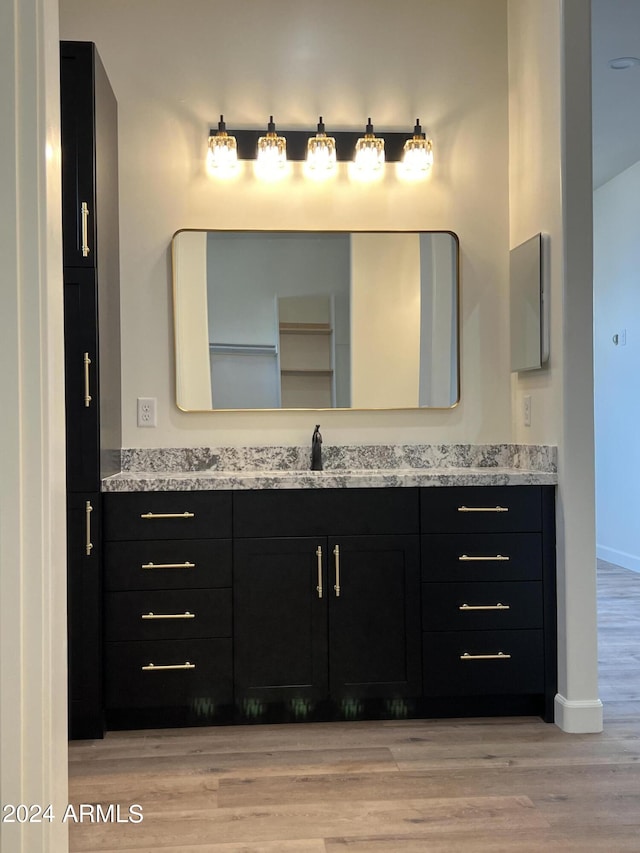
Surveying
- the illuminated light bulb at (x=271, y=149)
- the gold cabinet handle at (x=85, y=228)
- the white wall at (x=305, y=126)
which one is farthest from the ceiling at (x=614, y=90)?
the gold cabinet handle at (x=85, y=228)

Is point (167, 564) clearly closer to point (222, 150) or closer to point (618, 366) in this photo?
point (222, 150)

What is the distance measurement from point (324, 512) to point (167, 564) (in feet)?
1.91

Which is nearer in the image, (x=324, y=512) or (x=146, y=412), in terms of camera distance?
(x=324, y=512)

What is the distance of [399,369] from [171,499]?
110 centimetres

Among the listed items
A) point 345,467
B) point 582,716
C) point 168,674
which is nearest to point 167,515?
point 168,674

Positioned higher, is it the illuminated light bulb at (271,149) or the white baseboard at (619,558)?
the illuminated light bulb at (271,149)

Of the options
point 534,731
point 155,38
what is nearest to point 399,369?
point 534,731

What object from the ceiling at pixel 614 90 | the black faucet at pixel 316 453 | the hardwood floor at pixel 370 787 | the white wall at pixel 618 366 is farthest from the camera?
the white wall at pixel 618 366

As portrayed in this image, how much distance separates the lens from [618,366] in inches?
221

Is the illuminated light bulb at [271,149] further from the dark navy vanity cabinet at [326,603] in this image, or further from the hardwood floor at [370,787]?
the hardwood floor at [370,787]

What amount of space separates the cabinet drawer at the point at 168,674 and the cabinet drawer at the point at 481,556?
2.61ft

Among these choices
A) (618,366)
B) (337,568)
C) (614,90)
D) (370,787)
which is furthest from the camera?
(618,366)

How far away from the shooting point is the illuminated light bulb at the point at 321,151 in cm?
310

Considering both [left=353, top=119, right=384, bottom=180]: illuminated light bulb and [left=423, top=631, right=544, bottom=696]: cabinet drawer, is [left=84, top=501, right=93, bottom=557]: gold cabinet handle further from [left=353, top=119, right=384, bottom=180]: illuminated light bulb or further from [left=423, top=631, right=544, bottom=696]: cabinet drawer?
[left=353, top=119, right=384, bottom=180]: illuminated light bulb
